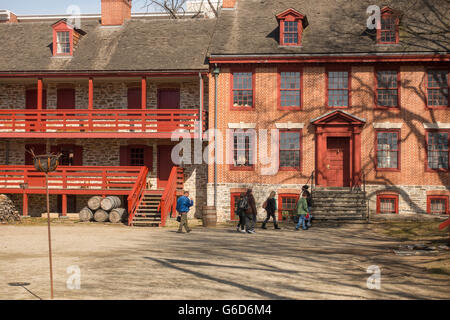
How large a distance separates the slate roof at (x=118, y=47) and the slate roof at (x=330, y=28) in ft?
5.52

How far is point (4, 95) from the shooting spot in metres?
27.1

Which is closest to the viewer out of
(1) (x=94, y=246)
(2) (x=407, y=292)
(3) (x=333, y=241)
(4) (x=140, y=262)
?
(2) (x=407, y=292)

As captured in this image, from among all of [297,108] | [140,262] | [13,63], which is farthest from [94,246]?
[13,63]

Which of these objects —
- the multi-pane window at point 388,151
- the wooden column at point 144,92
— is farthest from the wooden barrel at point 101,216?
the multi-pane window at point 388,151

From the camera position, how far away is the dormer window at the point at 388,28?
24.2 m

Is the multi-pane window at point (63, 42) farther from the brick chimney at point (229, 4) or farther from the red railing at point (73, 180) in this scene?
the brick chimney at point (229, 4)

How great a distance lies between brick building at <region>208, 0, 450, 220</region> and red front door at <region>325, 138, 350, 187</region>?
0.05m

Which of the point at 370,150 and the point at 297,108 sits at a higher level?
the point at 297,108

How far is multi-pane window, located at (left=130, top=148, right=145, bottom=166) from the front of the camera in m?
26.3

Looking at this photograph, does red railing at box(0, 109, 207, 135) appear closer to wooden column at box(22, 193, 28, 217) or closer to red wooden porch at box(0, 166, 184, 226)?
red wooden porch at box(0, 166, 184, 226)

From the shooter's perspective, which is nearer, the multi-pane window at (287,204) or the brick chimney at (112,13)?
the multi-pane window at (287,204)

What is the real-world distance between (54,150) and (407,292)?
21295 mm

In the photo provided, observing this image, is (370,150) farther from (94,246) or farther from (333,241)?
(94,246)

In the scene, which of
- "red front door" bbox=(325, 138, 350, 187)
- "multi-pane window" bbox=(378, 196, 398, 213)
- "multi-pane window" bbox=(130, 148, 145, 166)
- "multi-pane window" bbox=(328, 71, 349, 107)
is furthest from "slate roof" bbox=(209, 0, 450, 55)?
"multi-pane window" bbox=(378, 196, 398, 213)
